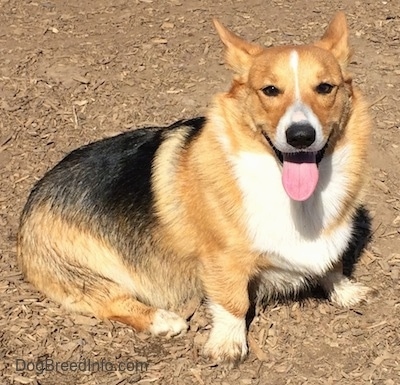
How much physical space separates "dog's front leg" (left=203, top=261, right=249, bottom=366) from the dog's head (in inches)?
25.7

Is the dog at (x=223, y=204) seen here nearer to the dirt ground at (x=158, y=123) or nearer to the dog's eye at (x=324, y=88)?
the dog's eye at (x=324, y=88)

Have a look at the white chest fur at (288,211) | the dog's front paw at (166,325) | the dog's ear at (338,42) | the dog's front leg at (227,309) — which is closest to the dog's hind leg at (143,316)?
the dog's front paw at (166,325)

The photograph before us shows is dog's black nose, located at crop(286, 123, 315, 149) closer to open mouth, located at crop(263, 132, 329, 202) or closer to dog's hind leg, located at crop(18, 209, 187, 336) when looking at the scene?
open mouth, located at crop(263, 132, 329, 202)

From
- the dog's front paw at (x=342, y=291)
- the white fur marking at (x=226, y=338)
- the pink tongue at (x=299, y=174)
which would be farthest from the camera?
the dog's front paw at (x=342, y=291)

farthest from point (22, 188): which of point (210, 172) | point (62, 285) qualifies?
point (210, 172)

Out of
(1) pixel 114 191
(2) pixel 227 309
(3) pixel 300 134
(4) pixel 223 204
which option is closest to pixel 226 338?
(2) pixel 227 309

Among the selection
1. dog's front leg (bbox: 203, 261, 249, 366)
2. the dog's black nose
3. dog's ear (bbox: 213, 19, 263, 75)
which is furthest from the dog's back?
the dog's black nose

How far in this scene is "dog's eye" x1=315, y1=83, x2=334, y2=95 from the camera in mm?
3672

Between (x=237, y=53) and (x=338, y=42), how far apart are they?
0.60 m

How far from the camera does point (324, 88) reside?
146 inches

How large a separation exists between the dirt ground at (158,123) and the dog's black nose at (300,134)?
1502mm

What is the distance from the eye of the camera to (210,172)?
A: 403 cm

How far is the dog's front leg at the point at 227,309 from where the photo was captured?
13.5 ft

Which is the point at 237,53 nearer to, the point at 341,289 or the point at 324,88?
the point at 324,88
